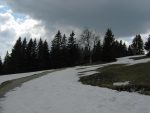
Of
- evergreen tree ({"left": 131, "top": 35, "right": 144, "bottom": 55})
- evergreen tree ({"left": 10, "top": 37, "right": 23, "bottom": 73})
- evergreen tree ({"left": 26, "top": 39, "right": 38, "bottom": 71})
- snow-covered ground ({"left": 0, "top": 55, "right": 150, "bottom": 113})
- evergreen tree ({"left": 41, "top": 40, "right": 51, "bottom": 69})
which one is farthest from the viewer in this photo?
evergreen tree ({"left": 131, "top": 35, "right": 144, "bottom": 55})

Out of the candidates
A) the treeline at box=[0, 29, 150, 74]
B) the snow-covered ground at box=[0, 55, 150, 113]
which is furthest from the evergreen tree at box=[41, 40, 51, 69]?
the snow-covered ground at box=[0, 55, 150, 113]

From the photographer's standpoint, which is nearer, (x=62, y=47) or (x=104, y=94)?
(x=104, y=94)

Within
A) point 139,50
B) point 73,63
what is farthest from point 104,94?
point 139,50

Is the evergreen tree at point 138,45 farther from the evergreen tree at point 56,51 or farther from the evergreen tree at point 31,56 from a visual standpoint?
the evergreen tree at point 31,56

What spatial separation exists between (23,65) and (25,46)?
1311cm

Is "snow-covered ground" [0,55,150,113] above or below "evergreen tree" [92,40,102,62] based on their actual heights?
below

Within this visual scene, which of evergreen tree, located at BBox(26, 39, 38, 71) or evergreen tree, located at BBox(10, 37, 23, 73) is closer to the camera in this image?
evergreen tree, located at BBox(10, 37, 23, 73)

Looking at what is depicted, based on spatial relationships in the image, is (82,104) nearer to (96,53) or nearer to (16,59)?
(16,59)

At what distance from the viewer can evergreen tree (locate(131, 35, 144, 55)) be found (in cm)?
13338

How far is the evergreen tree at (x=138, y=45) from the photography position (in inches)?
5251

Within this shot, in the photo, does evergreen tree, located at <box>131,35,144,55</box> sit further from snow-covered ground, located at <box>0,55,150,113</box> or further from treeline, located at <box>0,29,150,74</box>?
snow-covered ground, located at <box>0,55,150,113</box>

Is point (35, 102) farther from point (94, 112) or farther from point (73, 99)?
point (94, 112)

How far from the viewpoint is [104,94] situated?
17672 mm

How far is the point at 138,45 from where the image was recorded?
134 metres
